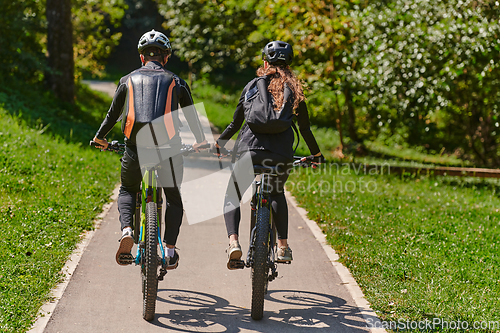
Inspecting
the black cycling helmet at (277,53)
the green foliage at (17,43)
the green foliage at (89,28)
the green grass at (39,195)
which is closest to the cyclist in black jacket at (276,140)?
the black cycling helmet at (277,53)

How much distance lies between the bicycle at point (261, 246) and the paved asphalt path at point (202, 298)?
28 centimetres

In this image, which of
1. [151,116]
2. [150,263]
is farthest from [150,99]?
[150,263]

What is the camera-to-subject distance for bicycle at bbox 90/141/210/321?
4.03 m

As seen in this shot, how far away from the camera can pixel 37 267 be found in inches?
199

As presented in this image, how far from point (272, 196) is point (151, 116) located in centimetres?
125

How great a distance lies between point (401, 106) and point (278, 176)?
9.70 meters

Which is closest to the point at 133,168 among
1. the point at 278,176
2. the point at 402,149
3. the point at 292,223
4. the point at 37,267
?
the point at 278,176

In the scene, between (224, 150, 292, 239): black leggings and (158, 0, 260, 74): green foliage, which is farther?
(158, 0, 260, 74): green foliage

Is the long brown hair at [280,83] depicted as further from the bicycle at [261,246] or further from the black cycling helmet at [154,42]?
the black cycling helmet at [154,42]

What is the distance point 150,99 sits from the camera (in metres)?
4.14

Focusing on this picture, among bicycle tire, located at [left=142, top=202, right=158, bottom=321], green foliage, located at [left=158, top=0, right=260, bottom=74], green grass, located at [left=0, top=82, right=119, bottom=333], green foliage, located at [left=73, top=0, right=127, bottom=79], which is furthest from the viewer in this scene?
green foliage, located at [left=158, top=0, right=260, bottom=74]

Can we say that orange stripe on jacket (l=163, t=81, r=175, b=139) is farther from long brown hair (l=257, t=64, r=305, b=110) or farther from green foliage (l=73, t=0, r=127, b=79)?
green foliage (l=73, t=0, r=127, b=79)

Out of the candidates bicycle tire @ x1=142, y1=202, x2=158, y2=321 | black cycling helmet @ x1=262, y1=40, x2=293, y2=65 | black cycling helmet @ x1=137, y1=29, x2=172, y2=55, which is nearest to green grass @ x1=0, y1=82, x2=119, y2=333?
bicycle tire @ x1=142, y1=202, x2=158, y2=321

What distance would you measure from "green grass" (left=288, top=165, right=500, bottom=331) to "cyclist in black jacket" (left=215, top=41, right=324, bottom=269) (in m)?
1.28
